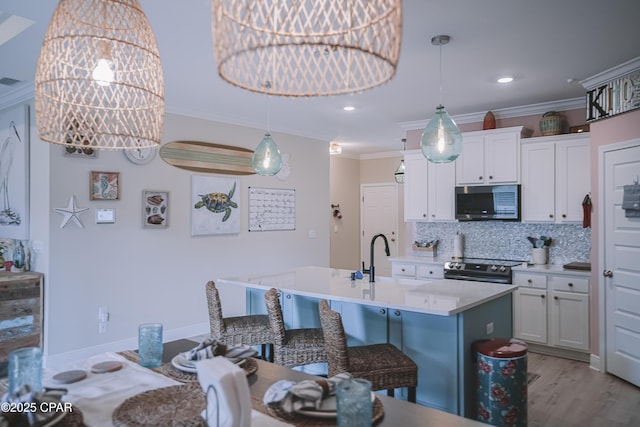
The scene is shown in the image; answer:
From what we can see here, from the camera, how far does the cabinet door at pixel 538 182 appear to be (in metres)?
4.77

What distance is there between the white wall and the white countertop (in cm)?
168

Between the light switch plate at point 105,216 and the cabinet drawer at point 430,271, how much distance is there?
3492 mm

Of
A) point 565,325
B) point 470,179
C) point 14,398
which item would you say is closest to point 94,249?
point 14,398

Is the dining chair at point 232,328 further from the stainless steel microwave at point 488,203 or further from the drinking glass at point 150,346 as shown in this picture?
the stainless steel microwave at point 488,203

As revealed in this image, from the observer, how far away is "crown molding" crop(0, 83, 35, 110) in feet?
13.8

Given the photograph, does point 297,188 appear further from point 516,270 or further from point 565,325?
point 565,325

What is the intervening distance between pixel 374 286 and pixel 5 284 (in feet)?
10.5

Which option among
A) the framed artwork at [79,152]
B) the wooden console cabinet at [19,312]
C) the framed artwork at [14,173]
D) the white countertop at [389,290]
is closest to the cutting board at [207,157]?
the framed artwork at [79,152]

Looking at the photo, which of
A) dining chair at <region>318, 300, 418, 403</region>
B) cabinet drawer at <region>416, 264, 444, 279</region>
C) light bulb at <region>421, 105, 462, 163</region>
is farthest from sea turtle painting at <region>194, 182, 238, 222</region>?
dining chair at <region>318, 300, 418, 403</region>

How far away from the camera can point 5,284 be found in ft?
12.7

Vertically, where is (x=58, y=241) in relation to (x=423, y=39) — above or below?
below

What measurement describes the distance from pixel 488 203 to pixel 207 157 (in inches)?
132

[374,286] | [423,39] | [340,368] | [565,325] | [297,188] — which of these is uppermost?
[423,39]

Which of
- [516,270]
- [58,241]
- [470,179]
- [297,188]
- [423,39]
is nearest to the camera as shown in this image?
[423,39]
